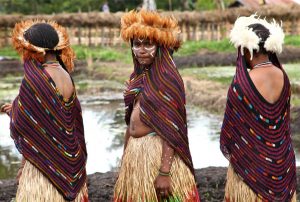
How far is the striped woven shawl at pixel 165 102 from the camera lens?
13.6ft

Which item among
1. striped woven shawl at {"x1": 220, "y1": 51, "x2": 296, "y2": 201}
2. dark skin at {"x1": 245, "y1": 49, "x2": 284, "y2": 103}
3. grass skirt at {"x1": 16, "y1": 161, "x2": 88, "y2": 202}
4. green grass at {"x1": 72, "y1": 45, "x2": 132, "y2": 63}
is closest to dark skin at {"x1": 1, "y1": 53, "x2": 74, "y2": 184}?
grass skirt at {"x1": 16, "y1": 161, "x2": 88, "y2": 202}

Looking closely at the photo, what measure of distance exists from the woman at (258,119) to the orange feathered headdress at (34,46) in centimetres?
101

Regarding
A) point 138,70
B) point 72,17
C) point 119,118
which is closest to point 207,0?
point 72,17

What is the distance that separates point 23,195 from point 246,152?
1329mm

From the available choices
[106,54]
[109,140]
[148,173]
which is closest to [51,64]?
[148,173]

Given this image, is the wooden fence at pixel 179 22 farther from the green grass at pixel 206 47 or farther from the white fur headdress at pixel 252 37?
the white fur headdress at pixel 252 37

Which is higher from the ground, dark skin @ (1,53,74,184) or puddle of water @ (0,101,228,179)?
dark skin @ (1,53,74,184)

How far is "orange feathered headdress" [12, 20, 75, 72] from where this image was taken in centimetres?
406

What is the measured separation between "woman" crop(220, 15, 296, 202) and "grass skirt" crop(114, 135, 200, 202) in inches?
11.4

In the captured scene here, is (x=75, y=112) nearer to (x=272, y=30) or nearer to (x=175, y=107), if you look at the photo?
(x=175, y=107)

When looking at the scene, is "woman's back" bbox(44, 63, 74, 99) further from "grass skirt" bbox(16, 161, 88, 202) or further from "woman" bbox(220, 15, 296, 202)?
"woman" bbox(220, 15, 296, 202)

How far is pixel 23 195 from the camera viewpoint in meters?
4.11

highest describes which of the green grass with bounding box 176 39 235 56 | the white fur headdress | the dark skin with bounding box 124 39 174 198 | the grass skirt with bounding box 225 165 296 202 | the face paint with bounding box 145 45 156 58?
the white fur headdress

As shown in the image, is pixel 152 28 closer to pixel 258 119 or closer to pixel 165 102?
pixel 165 102
